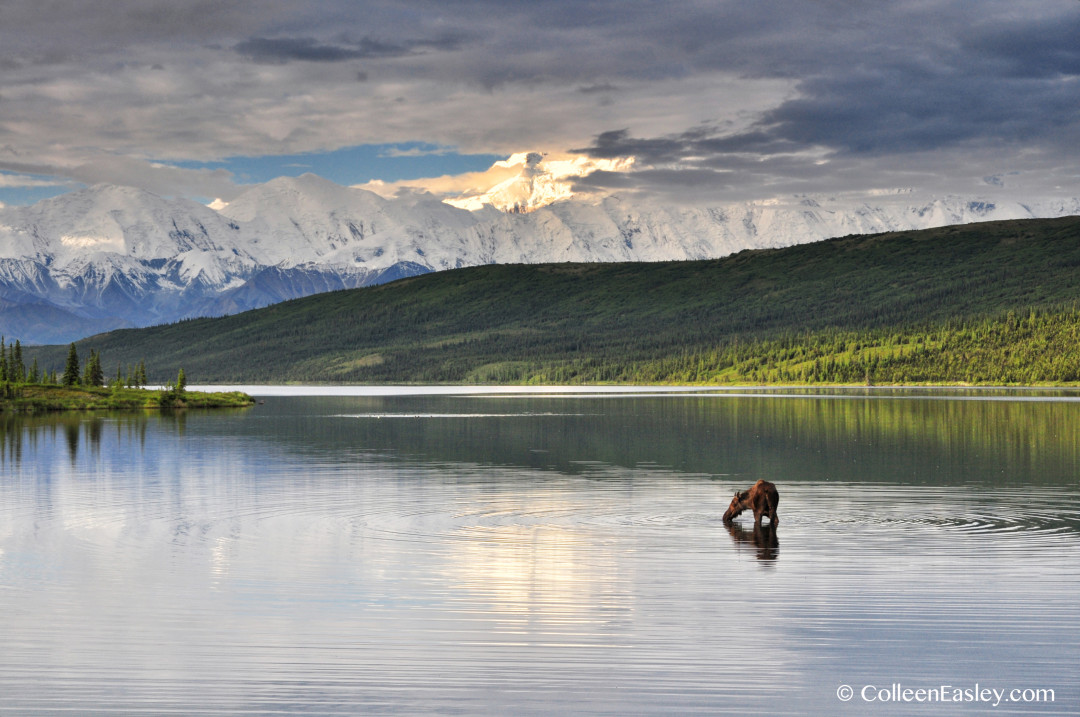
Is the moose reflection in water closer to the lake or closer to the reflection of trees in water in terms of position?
the lake

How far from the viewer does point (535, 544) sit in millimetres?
35250

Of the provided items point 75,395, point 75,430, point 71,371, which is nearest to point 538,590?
point 75,430

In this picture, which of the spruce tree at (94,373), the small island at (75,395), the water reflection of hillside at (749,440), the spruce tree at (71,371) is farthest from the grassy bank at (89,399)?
the water reflection of hillside at (749,440)

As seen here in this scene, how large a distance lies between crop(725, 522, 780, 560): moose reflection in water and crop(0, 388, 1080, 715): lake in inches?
8.5

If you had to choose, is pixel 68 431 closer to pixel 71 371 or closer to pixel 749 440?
pixel 749 440

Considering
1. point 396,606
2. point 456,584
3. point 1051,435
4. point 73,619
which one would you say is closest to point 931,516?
point 456,584

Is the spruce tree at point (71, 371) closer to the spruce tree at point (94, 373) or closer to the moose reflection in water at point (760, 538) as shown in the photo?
the spruce tree at point (94, 373)

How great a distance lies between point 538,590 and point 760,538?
36.9 ft

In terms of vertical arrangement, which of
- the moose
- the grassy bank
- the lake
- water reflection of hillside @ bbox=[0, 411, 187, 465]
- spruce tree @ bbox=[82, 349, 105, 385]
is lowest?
the lake

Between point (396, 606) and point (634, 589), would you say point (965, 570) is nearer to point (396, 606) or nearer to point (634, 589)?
point (634, 589)

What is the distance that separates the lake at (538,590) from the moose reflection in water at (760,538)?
0.71 ft

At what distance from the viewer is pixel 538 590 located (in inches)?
1099

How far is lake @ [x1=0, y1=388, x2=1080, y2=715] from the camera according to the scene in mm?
19453

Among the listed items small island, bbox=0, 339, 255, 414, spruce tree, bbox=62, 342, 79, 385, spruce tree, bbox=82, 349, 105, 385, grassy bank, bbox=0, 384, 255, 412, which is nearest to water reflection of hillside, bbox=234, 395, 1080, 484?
grassy bank, bbox=0, 384, 255, 412
